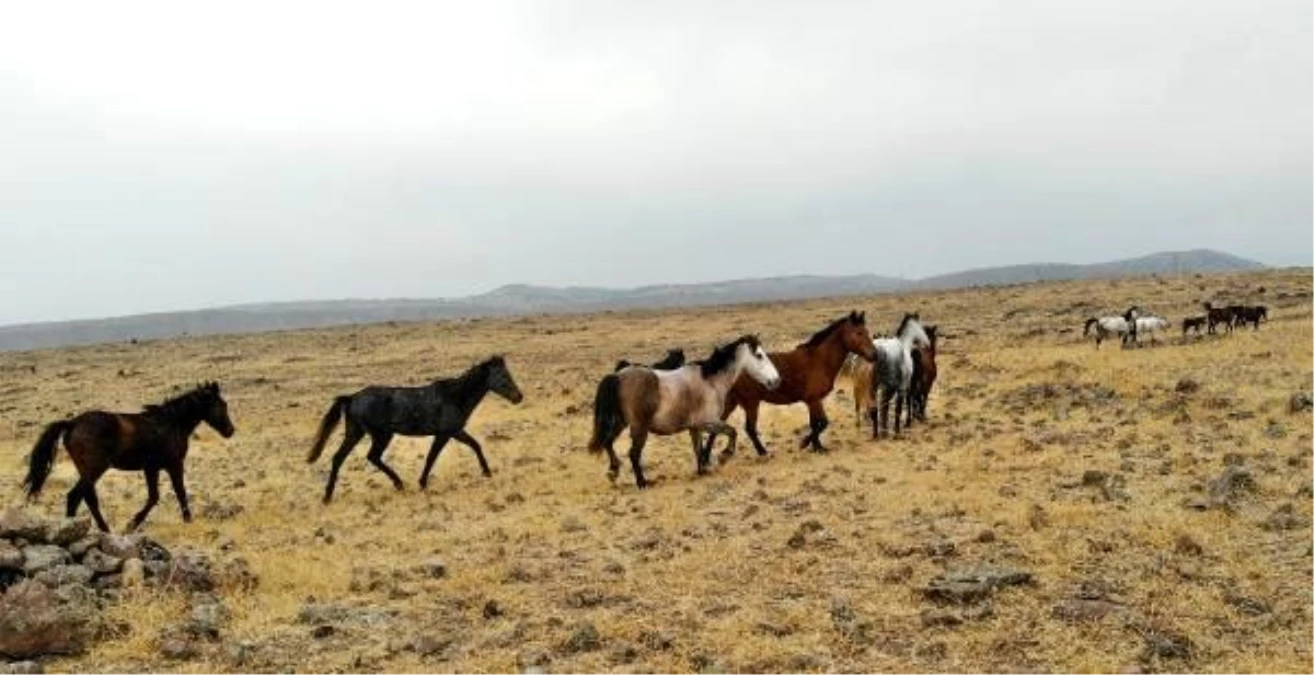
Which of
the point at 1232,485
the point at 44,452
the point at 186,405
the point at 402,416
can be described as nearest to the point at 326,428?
the point at 402,416

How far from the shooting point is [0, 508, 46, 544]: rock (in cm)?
934

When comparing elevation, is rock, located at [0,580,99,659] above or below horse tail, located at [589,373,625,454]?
below

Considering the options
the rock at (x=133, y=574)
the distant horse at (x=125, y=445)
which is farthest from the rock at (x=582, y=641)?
the distant horse at (x=125, y=445)

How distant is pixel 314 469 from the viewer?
19500mm

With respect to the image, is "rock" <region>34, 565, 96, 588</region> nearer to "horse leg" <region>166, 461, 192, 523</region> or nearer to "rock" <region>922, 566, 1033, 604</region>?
"horse leg" <region>166, 461, 192, 523</region>

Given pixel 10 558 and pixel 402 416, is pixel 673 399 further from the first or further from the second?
pixel 10 558

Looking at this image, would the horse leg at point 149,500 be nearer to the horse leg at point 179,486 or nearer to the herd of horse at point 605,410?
the herd of horse at point 605,410

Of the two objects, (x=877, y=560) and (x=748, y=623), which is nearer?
(x=748, y=623)

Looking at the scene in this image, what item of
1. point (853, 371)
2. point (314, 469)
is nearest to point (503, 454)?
point (314, 469)

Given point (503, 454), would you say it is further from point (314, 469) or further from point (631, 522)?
point (631, 522)

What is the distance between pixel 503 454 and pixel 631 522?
27.2 feet

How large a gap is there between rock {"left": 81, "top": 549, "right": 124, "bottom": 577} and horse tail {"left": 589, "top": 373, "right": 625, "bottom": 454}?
22.6 ft

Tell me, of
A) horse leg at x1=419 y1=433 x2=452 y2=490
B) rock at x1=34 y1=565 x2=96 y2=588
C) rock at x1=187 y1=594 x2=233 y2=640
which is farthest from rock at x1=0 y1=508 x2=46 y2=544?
horse leg at x1=419 y1=433 x2=452 y2=490

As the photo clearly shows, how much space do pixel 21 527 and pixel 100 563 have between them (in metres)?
0.82
